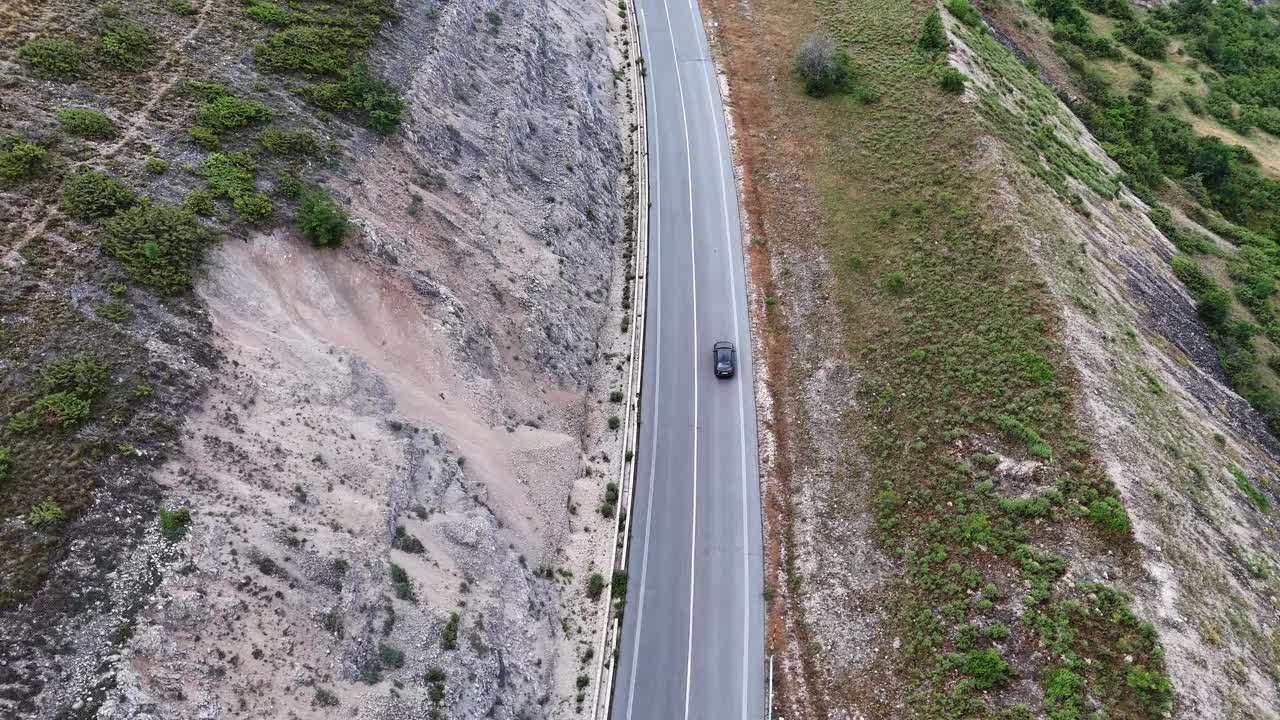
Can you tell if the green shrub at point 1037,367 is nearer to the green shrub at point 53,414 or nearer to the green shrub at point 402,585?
the green shrub at point 402,585

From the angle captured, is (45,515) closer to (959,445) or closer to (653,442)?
(653,442)

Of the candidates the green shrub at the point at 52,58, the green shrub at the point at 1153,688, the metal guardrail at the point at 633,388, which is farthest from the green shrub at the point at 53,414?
the green shrub at the point at 1153,688

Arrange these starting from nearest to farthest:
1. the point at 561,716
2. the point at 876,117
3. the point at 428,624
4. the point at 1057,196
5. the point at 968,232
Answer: the point at 428,624
the point at 561,716
the point at 968,232
the point at 1057,196
the point at 876,117

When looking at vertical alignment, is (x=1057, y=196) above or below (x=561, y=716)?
above

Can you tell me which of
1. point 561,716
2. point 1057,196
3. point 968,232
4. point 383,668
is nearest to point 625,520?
point 561,716

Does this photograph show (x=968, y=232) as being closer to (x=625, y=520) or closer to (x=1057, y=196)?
(x=1057, y=196)

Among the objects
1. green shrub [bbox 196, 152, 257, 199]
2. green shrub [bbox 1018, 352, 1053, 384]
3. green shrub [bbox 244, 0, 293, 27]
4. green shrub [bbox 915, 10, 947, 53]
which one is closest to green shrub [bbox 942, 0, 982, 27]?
green shrub [bbox 915, 10, 947, 53]
